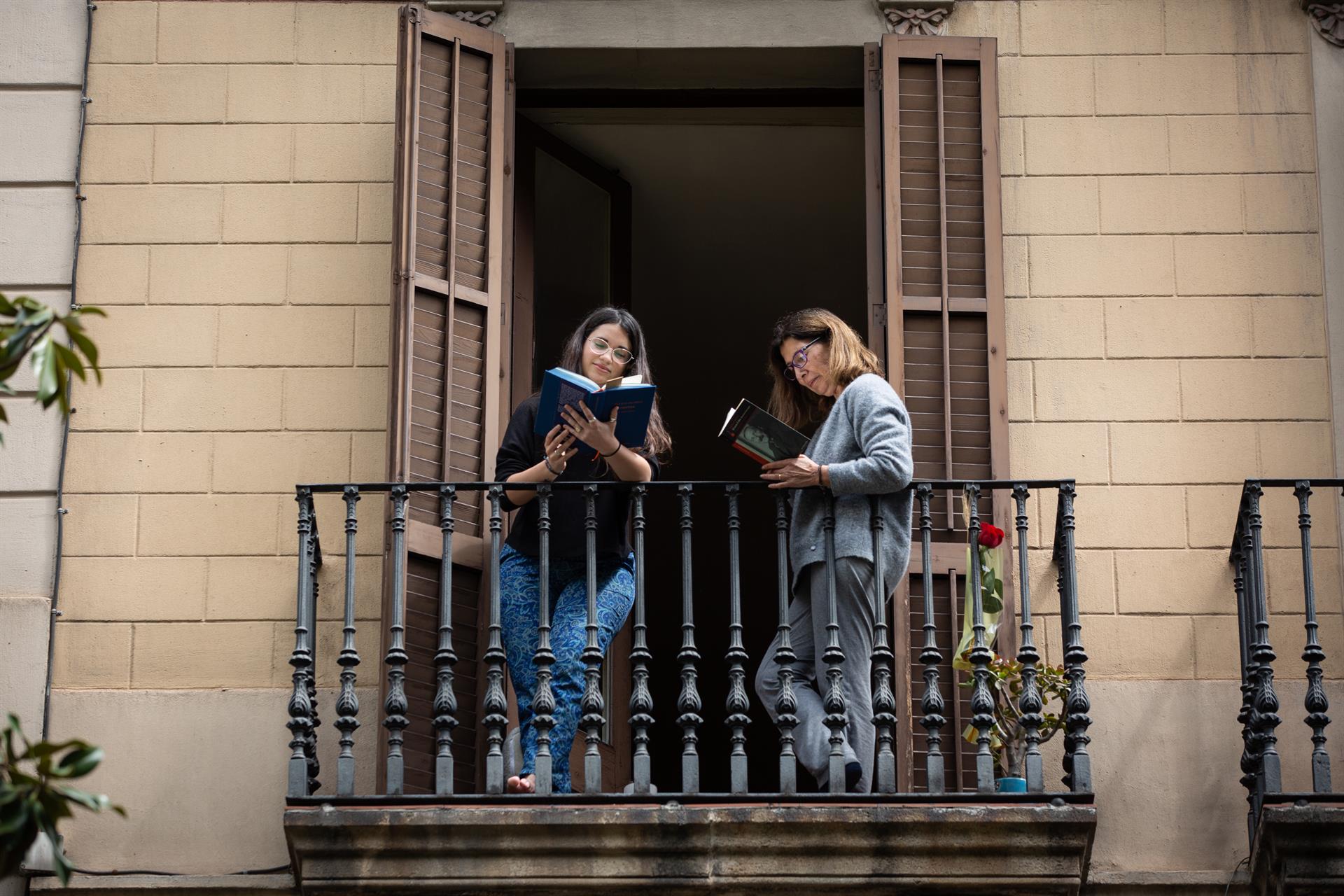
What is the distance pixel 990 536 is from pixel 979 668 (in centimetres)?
56

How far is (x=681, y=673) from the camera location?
691cm

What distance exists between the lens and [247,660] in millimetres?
7762

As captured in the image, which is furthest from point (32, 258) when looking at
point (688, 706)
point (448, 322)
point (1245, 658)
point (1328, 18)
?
point (1328, 18)

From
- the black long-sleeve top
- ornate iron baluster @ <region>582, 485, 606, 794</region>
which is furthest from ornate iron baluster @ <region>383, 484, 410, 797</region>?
ornate iron baluster @ <region>582, 485, 606, 794</region>

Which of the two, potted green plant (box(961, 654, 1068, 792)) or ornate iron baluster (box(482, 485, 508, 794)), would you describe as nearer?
ornate iron baluster (box(482, 485, 508, 794))

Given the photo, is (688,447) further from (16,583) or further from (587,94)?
(16,583)

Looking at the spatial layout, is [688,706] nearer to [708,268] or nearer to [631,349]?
[631,349]

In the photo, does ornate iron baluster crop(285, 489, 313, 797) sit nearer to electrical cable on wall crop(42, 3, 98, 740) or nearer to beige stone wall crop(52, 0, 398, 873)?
beige stone wall crop(52, 0, 398, 873)

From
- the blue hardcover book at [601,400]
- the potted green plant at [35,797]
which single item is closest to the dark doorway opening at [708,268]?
the blue hardcover book at [601,400]

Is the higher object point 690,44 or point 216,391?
point 690,44

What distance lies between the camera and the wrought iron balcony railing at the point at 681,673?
6824 millimetres

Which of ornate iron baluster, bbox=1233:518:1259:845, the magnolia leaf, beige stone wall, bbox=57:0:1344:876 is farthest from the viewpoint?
beige stone wall, bbox=57:0:1344:876

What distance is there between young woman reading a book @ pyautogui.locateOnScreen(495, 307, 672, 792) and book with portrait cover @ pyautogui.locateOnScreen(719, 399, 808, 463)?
347mm

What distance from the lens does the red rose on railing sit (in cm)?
733
